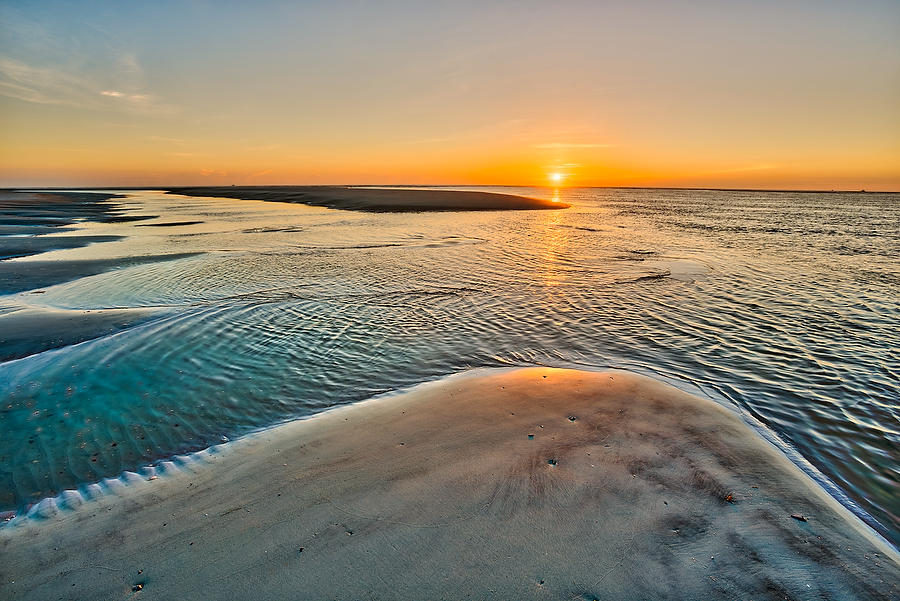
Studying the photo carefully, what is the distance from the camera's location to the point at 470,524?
4.84 m

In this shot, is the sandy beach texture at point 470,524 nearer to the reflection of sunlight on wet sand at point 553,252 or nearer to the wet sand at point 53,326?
the wet sand at point 53,326

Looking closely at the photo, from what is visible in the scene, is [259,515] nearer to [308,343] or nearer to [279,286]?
[308,343]

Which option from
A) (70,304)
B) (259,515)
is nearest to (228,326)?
(70,304)

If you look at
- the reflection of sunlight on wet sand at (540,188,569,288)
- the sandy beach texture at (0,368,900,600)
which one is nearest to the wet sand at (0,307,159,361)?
the sandy beach texture at (0,368,900,600)

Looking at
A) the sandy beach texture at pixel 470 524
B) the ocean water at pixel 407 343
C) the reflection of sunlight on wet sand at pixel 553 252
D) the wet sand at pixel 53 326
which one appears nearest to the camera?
the sandy beach texture at pixel 470 524

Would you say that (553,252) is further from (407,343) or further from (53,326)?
(53,326)

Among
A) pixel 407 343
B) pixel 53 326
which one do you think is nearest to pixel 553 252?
pixel 407 343

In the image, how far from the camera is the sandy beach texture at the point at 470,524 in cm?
412

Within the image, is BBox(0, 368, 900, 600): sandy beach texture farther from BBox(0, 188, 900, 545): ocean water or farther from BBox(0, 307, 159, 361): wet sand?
BBox(0, 307, 159, 361): wet sand

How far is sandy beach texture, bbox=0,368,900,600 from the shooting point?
412 cm

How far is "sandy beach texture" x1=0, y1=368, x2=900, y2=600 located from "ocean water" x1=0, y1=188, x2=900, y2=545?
3.51 ft

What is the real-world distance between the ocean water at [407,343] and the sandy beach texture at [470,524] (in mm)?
1070

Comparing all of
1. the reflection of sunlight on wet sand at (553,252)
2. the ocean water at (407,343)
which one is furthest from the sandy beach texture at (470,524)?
the reflection of sunlight on wet sand at (553,252)

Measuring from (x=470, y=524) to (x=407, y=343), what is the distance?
262 inches
